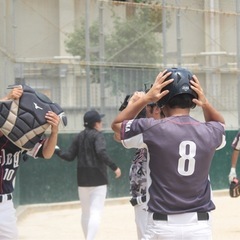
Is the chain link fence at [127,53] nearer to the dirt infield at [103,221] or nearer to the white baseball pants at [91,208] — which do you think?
the dirt infield at [103,221]

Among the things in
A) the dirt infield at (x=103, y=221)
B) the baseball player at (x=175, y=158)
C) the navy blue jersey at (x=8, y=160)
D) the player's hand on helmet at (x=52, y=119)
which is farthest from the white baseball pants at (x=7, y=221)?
the dirt infield at (x=103, y=221)

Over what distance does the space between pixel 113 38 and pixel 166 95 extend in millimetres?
13040

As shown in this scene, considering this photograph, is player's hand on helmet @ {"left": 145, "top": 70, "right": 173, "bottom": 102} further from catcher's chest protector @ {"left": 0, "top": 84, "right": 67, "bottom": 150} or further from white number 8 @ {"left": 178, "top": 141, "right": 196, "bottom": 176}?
catcher's chest protector @ {"left": 0, "top": 84, "right": 67, "bottom": 150}

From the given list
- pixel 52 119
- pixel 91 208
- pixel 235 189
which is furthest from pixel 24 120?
pixel 235 189

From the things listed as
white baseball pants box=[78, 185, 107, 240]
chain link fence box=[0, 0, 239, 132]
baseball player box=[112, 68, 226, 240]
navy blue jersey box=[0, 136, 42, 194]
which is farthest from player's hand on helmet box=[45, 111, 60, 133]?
chain link fence box=[0, 0, 239, 132]

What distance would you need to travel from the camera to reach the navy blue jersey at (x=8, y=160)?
6.41 m

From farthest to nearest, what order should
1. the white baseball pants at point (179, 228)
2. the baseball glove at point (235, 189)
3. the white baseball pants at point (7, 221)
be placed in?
the baseball glove at point (235, 189), the white baseball pants at point (7, 221), the white baseball pants at point (179, 228)

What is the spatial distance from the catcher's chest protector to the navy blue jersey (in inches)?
10.0

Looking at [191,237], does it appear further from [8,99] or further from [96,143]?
[96,143]

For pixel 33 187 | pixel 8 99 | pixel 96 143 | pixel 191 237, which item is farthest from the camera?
pixel 33 187

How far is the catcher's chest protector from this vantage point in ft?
19.9

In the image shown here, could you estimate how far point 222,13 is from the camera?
19.7 meters

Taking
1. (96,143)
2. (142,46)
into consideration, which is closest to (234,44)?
(142,46)

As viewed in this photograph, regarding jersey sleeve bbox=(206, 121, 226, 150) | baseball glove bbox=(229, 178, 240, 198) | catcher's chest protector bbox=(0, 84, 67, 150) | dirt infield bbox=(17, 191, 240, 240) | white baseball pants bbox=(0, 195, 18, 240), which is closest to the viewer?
jersey sleeve bbox=(206, 121, 226, 150)
